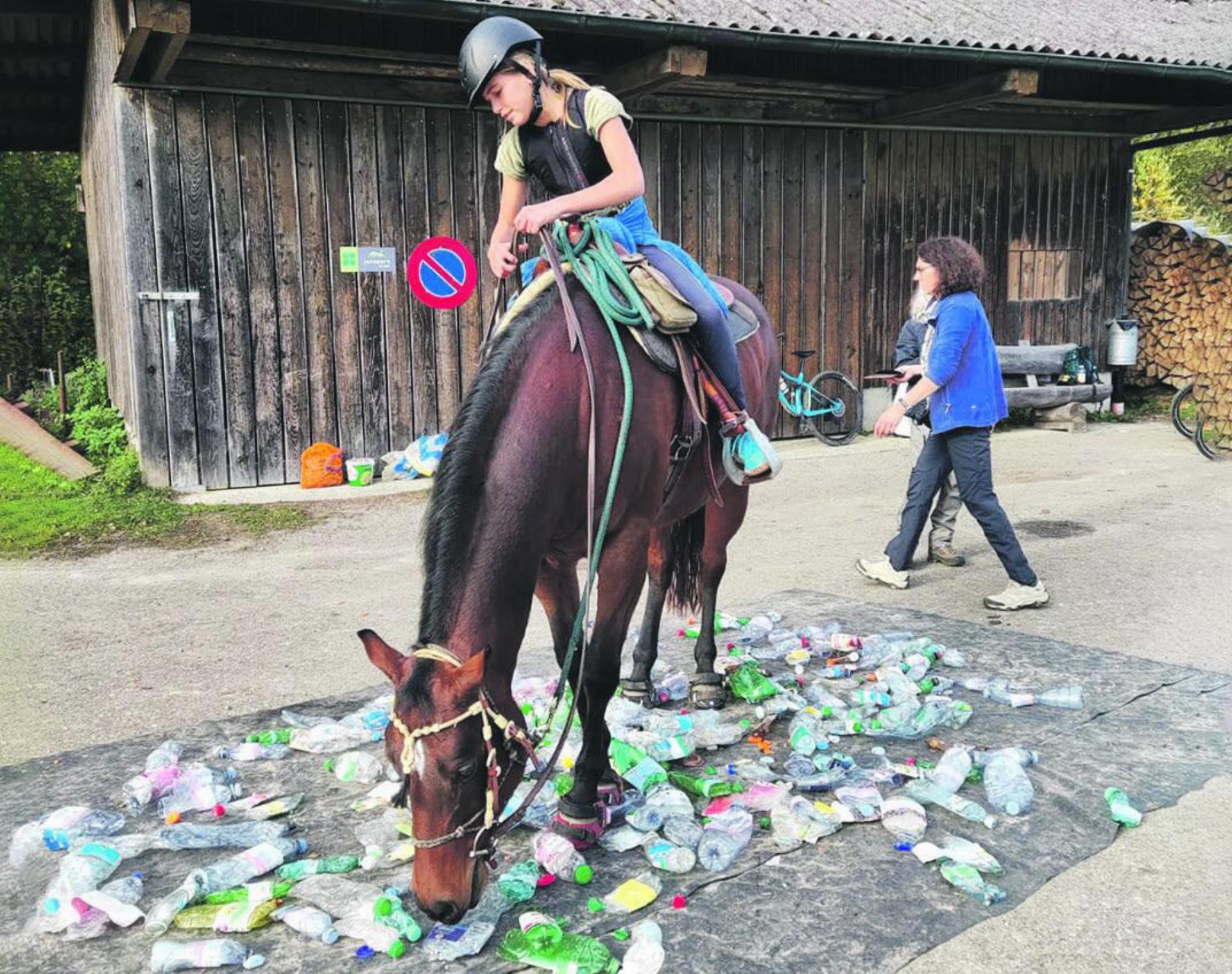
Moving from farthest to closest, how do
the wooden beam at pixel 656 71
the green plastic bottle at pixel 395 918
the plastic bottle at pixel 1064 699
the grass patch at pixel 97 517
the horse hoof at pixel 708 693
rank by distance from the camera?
the wooden beam at pixel 656 71
the grass patch at pixel 97 517
the horse hoof at pixel 708 693
the plastic bottle at pixel 1064 699
the green plastic bottle at pixel 395 918

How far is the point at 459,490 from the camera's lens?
8.72 ft

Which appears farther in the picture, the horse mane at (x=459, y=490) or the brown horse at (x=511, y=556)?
the horse mane at (x=459, y=490)

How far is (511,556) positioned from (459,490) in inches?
8.3

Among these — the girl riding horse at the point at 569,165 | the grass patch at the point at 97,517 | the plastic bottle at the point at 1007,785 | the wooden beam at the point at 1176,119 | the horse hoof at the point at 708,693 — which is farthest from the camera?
the wooden beam at the point at 1176,119

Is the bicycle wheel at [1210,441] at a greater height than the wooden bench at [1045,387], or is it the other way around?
the wooden bench at [1045,387]

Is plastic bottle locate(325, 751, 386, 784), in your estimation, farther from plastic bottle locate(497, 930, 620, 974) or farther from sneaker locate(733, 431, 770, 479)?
sneaker locate(733, 431, 770, 479)

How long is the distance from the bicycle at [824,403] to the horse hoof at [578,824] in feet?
27.9

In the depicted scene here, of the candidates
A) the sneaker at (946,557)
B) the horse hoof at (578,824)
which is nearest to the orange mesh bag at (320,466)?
the sneaker at (946,557)

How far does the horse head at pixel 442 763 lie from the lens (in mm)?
2307

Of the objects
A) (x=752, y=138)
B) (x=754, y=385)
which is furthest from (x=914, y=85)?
(x=754, y=385)

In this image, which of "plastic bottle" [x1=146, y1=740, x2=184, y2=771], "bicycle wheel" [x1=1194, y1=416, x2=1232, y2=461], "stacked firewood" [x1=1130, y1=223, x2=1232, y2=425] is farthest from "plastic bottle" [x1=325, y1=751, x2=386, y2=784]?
"stacked firewood" [x1=1130, y1=223, x2=1232, y2=425]

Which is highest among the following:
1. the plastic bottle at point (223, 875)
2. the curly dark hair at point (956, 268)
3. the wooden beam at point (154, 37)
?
the wooden beam at point (154, 37)

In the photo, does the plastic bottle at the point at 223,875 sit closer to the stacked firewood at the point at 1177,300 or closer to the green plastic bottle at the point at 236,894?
the green plastic bottle at the point at 236,894

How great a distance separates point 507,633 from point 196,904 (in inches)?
49.0
